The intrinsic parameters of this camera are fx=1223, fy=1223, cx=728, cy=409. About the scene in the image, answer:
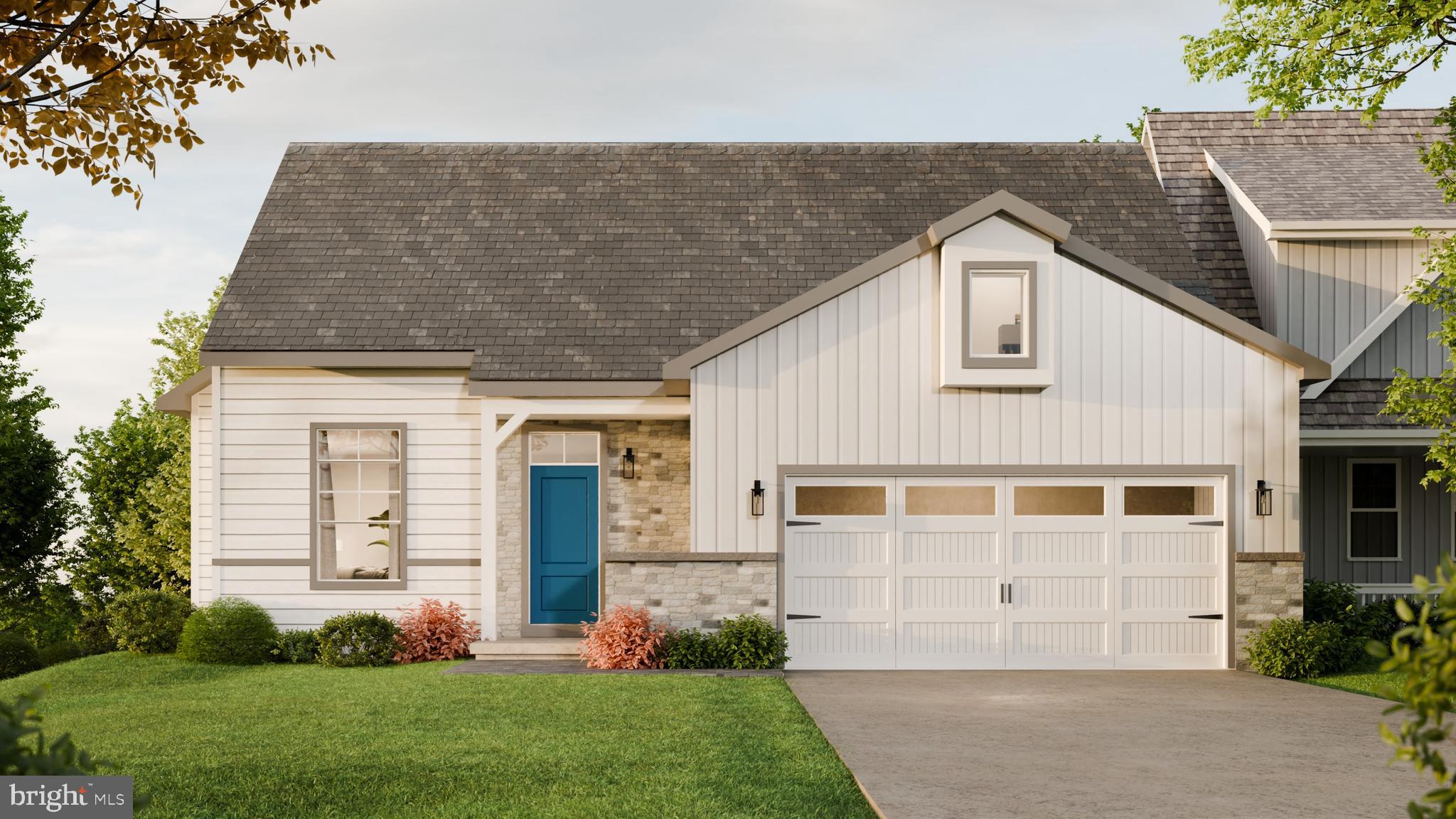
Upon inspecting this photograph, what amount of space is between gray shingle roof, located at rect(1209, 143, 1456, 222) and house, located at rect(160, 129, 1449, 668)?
265 millimetres

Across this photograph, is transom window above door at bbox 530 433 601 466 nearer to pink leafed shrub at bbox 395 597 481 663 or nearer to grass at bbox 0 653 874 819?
pink leafed shrub at bbox 395 597 481 663

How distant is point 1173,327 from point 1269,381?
1193 millimetres

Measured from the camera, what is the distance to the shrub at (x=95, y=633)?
61.0ft

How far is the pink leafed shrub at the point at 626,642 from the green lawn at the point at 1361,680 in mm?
6674

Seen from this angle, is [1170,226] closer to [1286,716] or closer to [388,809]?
[1286,716]

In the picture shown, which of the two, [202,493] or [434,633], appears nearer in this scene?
[434,633]

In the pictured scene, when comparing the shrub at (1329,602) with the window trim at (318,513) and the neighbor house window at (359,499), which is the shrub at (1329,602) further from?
the neighbor house window at (359,499)

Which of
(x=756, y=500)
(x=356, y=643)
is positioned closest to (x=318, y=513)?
(x=356, y=643)

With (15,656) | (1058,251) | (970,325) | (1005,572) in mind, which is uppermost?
(1058,251)

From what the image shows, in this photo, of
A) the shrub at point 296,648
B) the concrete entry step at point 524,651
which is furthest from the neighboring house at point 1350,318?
the shrub at point 296,648

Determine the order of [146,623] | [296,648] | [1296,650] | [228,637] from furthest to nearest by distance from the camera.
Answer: [146,623] < [296,648] < [228,637] < [1296,650]

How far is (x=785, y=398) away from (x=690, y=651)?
280 centimetres

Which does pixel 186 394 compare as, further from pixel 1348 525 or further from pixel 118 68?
pixel 1348 525

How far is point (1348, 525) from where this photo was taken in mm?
15875
